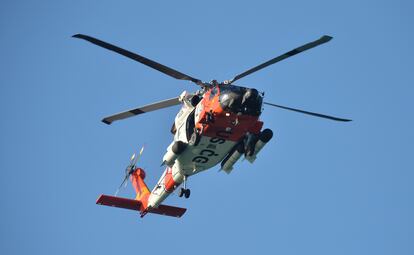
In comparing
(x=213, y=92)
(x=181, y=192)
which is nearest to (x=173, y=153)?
(x=181, y=192)

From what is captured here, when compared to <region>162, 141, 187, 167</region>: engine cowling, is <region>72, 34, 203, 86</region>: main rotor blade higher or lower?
higher

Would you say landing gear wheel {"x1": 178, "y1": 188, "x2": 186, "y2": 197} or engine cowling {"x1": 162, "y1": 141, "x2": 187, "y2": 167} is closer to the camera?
engine cowling {"x1": 162, "y1": 141, "x2": 187, "y2": 167}

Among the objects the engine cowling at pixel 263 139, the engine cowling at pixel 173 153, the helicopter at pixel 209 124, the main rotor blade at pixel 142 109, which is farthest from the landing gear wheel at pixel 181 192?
the main rotor blade at pixel 142 109

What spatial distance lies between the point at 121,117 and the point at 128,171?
5.39 metres

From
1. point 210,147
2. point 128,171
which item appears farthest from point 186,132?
point 128,171

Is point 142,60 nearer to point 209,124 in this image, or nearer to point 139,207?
point 209,124

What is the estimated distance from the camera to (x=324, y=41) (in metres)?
25.6

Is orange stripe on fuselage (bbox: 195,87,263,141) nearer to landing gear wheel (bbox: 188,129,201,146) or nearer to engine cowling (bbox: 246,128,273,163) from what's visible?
landing gear wheel (bbox: 188,129,201,146)

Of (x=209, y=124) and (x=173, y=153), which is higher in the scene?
(x=209, y=124)

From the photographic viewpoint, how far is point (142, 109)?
27.9 m

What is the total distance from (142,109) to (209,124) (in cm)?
263

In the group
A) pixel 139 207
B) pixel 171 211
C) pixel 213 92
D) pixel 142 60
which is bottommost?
pixel 139 207

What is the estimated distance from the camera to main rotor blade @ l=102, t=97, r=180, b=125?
1101 inches

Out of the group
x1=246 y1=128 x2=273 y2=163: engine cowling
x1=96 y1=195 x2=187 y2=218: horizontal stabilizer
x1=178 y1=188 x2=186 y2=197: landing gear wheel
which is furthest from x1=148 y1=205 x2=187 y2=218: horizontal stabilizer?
x1=246 y1=128 x2=273 y2=163: engine cowling
